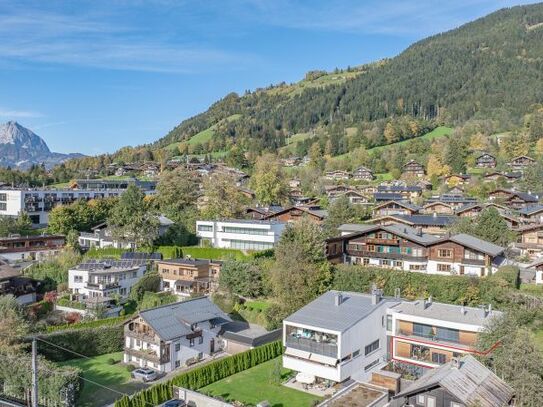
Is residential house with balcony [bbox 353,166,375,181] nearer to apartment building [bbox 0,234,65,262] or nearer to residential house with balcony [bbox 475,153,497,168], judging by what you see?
residential house with balcony [bbox 475,153,497,168]

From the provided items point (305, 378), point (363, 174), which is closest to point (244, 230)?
point (305, 378)

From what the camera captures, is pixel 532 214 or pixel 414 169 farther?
pixel 414 169

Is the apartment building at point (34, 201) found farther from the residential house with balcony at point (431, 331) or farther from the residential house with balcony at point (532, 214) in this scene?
the residential house with balcony at point (532, 214)

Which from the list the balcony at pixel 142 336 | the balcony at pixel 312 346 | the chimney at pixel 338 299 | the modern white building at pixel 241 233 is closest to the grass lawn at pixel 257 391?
the balcony at pixel 312 346

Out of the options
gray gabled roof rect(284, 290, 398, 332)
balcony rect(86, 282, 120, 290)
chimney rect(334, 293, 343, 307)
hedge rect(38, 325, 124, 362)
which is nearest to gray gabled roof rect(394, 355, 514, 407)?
gray gabled roof rect(284, 290, 398, 332)

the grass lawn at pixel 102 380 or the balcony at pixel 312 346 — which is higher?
the balcony at pixel 312 346

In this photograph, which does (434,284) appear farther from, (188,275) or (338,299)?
(188,275)
